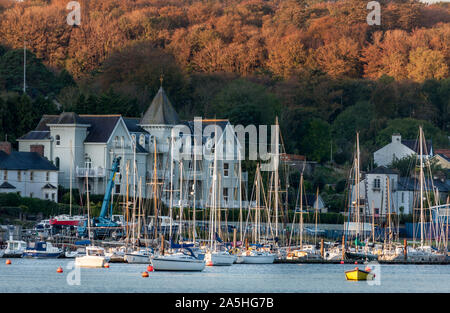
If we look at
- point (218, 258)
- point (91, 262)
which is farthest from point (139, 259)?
point (218, 258)

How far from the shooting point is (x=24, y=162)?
3332 inches

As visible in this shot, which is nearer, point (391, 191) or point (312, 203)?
point (391, 191)

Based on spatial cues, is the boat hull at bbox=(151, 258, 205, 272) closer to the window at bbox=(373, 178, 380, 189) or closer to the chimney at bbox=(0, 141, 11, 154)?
the chimney at bbox=(0, 141, 11, 154)

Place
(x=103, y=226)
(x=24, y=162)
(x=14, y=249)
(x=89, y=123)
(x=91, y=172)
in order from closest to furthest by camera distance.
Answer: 1. (x=14, y=249)
2. (x=103, y=226)
3. (x=24, y=162)
4. (x=91, y=172)
5. (x=89, y=123)

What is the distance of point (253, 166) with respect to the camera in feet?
301

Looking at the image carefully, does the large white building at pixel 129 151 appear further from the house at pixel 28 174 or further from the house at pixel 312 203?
the house at pixel 312 203

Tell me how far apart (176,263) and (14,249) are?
15.8 m

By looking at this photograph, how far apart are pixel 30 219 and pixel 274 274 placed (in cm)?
2332

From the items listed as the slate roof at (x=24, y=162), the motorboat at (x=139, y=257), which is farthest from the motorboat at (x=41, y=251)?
the slate roof at (x=24, y=162)

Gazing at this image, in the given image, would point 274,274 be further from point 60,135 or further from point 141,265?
point 60,135

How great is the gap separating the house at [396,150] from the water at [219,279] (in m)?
39.3

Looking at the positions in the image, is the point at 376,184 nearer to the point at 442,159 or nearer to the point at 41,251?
the point at 442,159

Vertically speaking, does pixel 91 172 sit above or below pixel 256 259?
above

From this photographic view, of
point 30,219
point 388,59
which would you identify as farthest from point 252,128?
point 388,59
